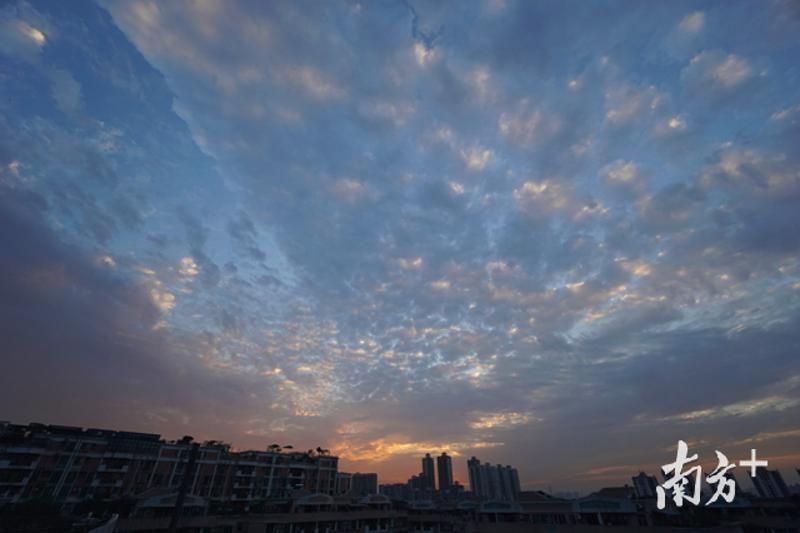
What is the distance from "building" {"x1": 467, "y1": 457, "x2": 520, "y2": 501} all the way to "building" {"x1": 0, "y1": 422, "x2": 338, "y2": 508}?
91606 millimetres

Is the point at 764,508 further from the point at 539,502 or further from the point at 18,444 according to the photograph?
the point at 18,444

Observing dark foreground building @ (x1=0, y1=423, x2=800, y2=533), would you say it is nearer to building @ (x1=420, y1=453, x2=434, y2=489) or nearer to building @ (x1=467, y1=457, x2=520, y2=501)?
building @ (x1=467, y1=457, x2=520, y2=501)

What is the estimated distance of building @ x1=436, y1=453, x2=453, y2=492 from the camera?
17638 cm

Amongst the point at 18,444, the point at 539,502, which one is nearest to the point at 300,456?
the point at 18,444

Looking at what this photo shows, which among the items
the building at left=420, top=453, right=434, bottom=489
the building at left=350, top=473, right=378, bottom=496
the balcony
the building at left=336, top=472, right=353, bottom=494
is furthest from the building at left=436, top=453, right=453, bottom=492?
the balcony

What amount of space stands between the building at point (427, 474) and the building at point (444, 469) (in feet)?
5.80

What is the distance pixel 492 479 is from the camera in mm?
164250

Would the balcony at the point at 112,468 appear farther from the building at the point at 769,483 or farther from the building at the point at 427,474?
the building at the point at 769,483

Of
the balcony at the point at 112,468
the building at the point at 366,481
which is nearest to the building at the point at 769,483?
the building at the point at 366,481

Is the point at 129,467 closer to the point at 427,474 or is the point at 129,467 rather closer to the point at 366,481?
the point at 366,481

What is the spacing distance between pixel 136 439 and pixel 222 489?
2020 centimetres

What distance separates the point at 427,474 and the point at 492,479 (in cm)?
3723

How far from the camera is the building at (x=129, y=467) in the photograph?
5822cm

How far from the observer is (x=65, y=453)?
63.0m
